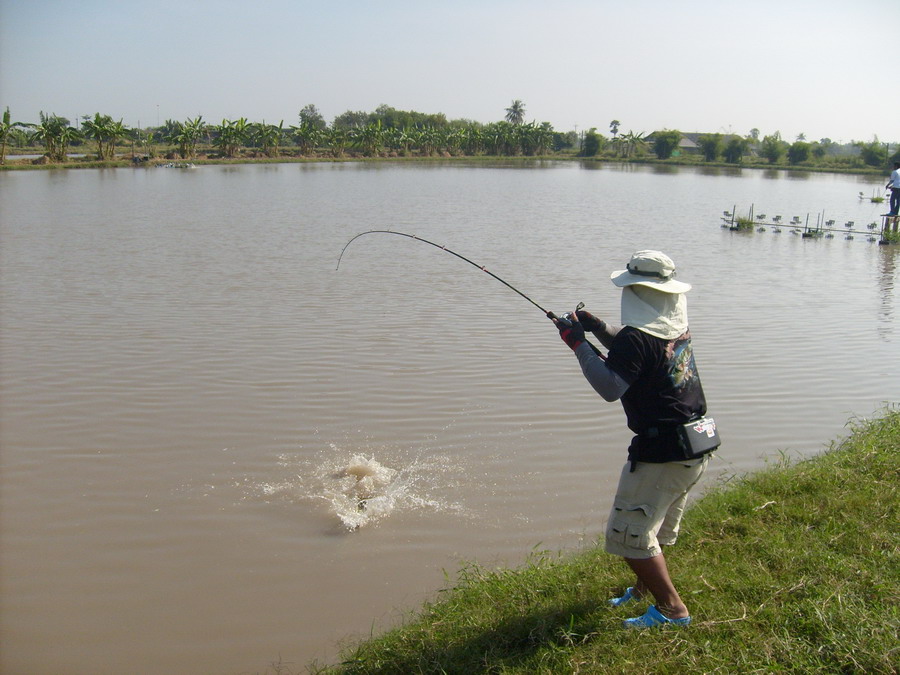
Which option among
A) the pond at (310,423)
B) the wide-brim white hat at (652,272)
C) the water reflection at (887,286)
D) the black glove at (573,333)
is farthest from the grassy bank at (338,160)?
the wide-brim white hat at (652,272)

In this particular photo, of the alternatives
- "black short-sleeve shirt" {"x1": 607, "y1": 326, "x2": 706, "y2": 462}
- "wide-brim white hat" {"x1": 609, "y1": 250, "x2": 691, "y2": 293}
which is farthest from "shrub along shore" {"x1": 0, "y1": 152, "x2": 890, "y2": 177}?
"black short-sleeve shirt" {"x1": 607, "y1": 326, "x2": 706, "y2": 462}

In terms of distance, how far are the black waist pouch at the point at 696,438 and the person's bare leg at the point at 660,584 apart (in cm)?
41

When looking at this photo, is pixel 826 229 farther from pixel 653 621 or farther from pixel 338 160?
pixel 338 160

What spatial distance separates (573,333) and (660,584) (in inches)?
40.1

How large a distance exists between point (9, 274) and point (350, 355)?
6930mm

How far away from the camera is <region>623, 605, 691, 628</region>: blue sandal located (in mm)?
2891

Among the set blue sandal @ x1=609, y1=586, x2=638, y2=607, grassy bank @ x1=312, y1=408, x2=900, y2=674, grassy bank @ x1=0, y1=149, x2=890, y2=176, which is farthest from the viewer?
grassy bank @ x1=0, y1=149, x2=890, y2=176

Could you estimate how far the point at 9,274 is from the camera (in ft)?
37.9

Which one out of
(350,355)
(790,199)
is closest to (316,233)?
(350,355)

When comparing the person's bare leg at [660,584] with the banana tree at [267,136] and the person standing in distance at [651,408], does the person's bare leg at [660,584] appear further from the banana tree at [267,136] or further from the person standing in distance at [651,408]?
the banana tree at [267,136]

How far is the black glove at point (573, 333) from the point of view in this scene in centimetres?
301

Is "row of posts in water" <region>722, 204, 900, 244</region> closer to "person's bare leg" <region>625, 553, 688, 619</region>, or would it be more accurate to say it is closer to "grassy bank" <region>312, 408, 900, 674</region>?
"grassy bank" <region>312, 408, 900, 674</region>

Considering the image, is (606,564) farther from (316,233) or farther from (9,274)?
(316,233)

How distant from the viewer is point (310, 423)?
19.8ft
